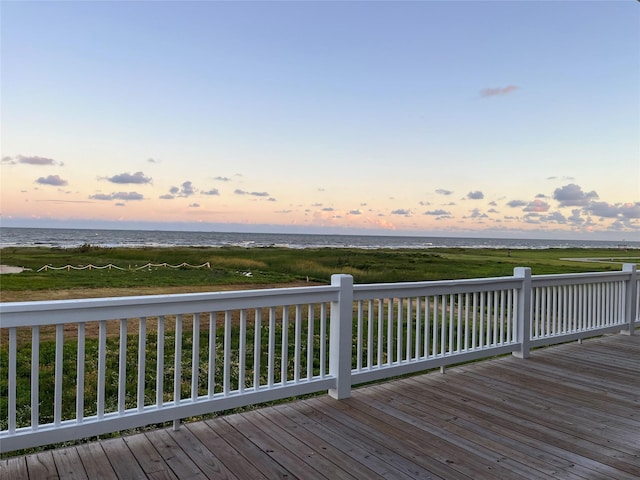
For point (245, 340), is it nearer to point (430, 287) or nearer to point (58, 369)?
point (58, 369)

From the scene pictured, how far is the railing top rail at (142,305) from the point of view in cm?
211

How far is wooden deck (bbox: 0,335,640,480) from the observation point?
7.19ft

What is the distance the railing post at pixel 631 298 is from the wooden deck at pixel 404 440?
99.7 inches

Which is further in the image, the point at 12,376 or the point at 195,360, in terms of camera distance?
the point at 195,360

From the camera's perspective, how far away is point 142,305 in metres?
2.43

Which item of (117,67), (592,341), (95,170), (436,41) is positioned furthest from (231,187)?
(592,341)

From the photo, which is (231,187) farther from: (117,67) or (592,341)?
(592,341)

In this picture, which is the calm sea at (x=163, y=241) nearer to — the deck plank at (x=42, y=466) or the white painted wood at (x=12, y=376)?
the deck plank at (x=42, y=466)

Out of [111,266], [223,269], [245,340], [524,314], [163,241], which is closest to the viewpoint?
[245,340]

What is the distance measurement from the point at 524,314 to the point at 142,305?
370 cm

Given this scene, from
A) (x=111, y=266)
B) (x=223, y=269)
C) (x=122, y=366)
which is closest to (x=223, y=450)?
(x=122, y=366)

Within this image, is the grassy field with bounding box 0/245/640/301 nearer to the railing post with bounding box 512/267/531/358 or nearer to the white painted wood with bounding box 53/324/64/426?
the railing post with bounding box 512/267/531/358

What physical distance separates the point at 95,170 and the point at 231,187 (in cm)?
817

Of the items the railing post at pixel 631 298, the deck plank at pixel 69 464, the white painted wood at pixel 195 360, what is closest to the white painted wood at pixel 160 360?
the white painted wood at pixel 195 360
